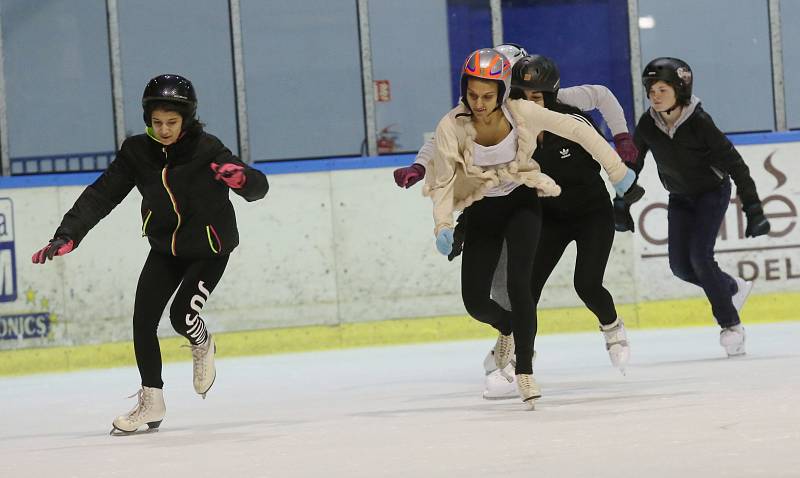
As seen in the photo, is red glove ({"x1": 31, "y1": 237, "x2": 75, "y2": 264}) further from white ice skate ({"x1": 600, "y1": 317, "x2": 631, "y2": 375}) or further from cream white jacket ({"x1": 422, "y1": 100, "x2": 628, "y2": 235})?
white ice skate ({"x1": 600, "y1": 317, "x2": 631, "y2": 375})

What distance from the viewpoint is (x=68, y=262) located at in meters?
9.52

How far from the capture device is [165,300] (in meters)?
5.61

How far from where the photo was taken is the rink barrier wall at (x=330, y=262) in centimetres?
948

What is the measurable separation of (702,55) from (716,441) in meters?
7.64

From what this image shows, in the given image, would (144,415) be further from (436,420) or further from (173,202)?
(436,420)

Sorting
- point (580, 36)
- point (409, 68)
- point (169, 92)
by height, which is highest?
point (580, 36)

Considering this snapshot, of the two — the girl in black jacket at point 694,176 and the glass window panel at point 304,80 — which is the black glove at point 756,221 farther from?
the glass window panel at point 304,80

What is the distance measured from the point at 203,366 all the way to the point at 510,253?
146 cm

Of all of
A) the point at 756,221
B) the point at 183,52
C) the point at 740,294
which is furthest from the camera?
the point at 183,52

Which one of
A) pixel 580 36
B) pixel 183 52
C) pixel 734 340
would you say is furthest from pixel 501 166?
pixel 580 36

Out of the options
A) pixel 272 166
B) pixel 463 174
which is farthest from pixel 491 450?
pixel 272 166

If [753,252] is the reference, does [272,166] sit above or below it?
above

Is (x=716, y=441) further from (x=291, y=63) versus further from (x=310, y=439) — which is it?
(x=291, y=63)

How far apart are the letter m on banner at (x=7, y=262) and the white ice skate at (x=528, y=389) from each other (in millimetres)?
5143
